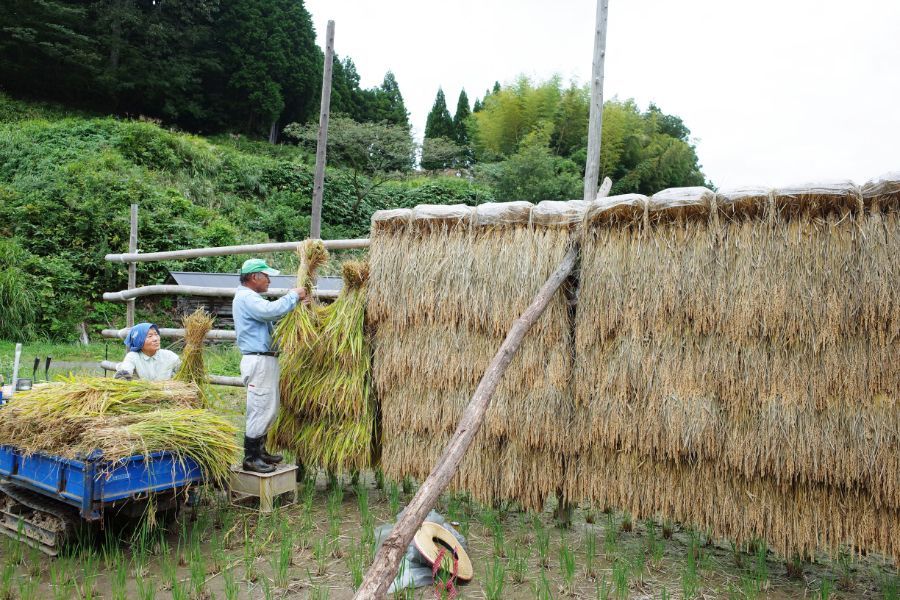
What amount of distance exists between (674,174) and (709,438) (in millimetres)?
19216

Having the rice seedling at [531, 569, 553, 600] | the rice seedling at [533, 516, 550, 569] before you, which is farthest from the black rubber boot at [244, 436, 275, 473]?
the rice seedling at [531, 569, 553, 600]

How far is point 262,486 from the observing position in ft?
13.4

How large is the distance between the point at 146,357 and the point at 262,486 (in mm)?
1375

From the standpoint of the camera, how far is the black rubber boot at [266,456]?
13.9 ft

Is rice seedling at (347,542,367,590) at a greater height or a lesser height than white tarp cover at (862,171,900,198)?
lesser

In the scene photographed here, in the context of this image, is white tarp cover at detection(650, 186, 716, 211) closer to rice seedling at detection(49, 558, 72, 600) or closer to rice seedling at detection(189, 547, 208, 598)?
rice seedling at detection(189, 547, 208, 598)

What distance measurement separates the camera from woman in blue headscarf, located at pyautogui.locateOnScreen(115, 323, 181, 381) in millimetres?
4387

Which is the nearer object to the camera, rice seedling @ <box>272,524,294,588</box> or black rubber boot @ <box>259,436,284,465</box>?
rice seedling @ <box>272,524,294,588</box>

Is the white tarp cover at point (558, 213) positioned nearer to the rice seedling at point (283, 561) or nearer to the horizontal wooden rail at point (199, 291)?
the horizontal wooden rail at point (199, 291)

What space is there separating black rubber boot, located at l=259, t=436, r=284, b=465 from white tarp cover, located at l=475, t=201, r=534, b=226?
7.21ft

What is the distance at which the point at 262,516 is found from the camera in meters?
3.96

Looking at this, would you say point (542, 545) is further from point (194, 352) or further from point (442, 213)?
point (194, 352)

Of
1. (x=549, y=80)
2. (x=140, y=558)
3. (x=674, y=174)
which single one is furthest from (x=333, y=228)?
(x=140, y=558)

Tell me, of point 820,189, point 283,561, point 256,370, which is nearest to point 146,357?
point 256,370
